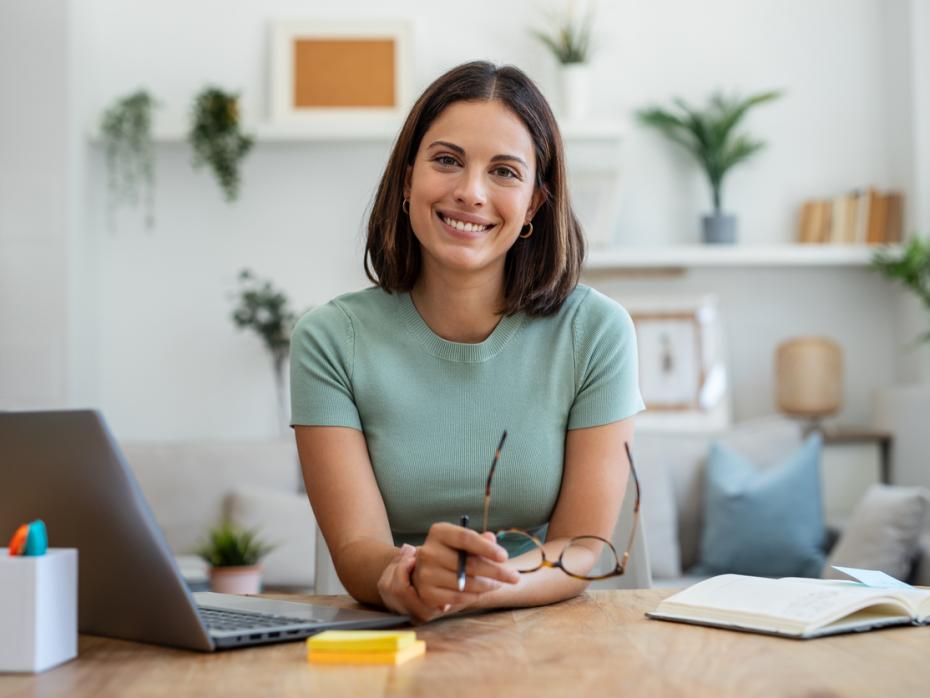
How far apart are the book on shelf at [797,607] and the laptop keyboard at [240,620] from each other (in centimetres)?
37

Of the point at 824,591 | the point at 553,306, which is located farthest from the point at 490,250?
the point at 824,591

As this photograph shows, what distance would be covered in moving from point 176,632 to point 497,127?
0.83 metres

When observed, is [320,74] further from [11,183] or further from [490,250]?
[490,250]

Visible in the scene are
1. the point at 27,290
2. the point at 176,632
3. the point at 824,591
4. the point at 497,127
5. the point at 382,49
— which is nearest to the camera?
the point at 176,632

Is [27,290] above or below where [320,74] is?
below

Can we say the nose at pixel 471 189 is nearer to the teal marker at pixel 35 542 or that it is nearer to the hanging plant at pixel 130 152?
the teal marker at pixel 35 542

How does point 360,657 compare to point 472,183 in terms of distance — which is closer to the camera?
point 360,657

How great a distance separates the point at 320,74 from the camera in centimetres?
404

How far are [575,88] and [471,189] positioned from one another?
261 cm

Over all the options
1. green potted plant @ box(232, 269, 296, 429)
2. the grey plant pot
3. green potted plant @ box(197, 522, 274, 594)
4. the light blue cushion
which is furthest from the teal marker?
the grey plant pot

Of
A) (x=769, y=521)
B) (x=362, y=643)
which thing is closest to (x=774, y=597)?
(x=362, y=643)

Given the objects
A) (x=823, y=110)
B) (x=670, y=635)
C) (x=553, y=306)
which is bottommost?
(x=670, y=635)

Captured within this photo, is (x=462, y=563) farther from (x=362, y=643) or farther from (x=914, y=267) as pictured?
(x=914, y=267)

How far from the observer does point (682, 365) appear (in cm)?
404
